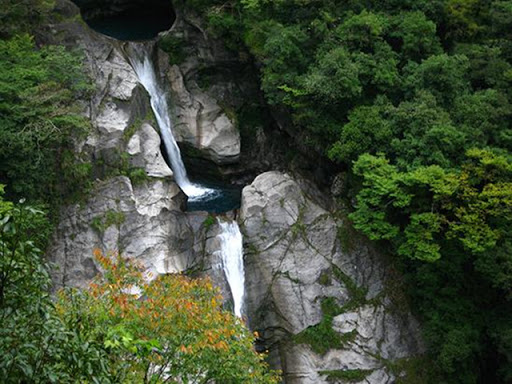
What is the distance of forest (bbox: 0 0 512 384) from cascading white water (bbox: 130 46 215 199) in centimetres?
450

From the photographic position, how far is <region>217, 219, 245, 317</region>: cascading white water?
19.5 meters

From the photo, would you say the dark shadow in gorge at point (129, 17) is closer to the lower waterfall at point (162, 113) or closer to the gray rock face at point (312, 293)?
the lower waterfall at point (162, 113)

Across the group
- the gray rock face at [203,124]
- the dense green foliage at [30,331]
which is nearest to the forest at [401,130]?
the gray rock face at [203,124]

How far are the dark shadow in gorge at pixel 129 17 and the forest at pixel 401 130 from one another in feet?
22.8

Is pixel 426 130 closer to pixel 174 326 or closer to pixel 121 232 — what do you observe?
pixel 121 232

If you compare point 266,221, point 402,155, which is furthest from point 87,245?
point 402,155

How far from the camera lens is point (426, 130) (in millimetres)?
18406

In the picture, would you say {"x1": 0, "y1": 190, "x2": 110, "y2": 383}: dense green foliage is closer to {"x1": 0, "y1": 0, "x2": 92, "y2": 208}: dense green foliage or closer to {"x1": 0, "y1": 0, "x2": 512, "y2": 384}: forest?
{"x1": 0, "y1": 0, "x2": 512, "y2": 384}: forest

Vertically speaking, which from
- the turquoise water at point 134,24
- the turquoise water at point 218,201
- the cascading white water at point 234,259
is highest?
the turquoise water at point 134,24

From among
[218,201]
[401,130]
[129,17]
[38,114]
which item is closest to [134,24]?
[129,17]

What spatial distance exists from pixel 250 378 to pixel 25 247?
7499 millimetres

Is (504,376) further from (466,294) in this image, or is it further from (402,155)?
(402,155)

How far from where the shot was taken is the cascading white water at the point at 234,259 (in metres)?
19.5

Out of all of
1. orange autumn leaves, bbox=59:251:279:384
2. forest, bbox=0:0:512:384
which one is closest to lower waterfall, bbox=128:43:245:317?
forest, bbox=0:0:512:384
